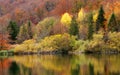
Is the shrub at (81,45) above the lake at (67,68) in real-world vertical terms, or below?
→ above

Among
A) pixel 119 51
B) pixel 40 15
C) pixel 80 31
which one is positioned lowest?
pixel 119 51

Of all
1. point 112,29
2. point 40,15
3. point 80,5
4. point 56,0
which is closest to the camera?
point 112,29

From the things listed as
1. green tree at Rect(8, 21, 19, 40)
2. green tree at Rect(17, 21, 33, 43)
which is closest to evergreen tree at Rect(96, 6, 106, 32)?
green tree at Rect(17, 21, 33, 43)

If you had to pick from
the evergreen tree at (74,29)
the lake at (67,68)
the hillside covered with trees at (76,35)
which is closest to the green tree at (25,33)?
the hillside covered with trees at (76,35)

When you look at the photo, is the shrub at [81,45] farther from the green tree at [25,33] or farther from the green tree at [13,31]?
the green tree at [13,31]

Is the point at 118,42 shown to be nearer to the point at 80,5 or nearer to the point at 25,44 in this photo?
the point at 25,44

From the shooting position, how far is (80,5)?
12194 centimetres

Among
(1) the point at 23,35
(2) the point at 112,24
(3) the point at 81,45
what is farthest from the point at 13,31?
(2) the point at 112,24

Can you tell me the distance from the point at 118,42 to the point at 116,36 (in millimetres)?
1498

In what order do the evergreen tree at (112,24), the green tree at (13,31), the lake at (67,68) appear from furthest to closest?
the green tree at (13,31), the evergreen tree at (112,24), the lake at (67,68)

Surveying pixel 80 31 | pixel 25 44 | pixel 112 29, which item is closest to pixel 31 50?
pixel 25 44

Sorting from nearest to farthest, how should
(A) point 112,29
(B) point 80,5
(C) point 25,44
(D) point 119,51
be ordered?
(D) point 119,51 < (A) point 112,29 < (C) point 25,44 < (B) point 80,5

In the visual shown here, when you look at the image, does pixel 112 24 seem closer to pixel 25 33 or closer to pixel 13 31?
pixel 25 33

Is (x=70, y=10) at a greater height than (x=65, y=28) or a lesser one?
greater
